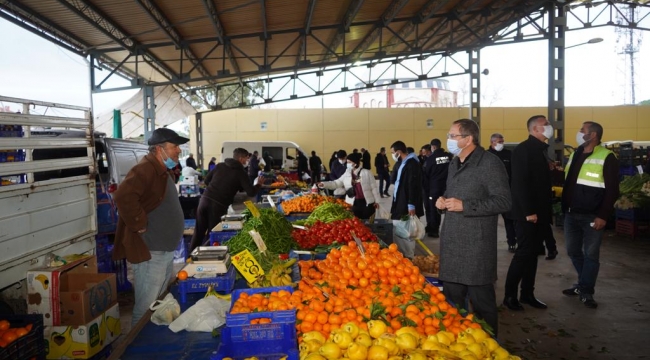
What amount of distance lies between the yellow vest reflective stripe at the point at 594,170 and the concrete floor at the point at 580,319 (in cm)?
138

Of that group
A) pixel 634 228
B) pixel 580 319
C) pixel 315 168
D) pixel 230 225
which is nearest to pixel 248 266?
pixel 230 225

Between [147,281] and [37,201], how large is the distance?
1.09 metres

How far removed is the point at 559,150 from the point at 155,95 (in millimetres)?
12051

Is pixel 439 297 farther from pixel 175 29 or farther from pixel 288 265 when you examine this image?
pixel 175 29

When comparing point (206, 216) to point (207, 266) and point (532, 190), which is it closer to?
point (207, 266)

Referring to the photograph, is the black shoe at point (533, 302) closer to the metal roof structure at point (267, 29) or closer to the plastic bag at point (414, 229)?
the plastic bag at point (414, 229)

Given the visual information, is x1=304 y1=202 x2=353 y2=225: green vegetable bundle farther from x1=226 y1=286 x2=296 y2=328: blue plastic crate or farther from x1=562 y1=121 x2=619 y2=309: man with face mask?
Result: x1=226 y1=286 x2=296 y2=328: blue plastic crate

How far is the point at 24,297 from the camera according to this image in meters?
3.79

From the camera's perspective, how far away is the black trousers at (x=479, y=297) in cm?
348

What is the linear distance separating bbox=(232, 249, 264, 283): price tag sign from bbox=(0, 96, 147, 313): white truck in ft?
5.27

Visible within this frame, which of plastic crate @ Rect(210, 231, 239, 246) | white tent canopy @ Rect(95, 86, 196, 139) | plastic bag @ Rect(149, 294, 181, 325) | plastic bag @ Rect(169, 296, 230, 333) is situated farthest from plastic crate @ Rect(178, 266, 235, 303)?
white tent canopy @ Rect(95, 86, 196, 139)

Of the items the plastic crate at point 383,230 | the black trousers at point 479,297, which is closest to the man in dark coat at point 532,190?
the plastic crate at point 383,230

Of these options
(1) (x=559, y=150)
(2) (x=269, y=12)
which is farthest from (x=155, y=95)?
(1) (x=559, y=150)

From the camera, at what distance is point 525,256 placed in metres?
5.07
